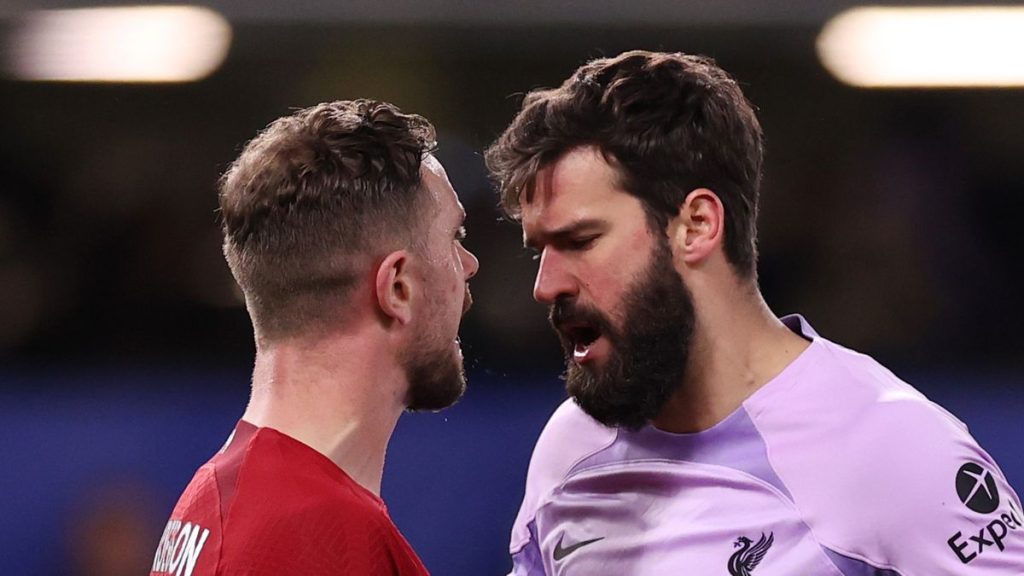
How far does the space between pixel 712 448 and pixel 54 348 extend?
112 inches

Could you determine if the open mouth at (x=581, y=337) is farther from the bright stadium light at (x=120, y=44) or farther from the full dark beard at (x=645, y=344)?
the bright stadium light at (x=120, y=44)

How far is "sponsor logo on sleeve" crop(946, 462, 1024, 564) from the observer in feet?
5.21

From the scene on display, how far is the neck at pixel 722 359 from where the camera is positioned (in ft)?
6.06

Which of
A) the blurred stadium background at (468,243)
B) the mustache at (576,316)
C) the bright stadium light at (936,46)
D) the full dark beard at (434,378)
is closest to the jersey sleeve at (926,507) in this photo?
the mustache at (576,316)

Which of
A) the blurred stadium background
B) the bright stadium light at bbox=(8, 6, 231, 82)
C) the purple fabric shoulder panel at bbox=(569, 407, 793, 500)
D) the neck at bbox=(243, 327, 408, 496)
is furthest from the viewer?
the bright stadium light at bbox=(8, 6, 231, 82)

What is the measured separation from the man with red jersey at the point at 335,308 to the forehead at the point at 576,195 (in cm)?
25

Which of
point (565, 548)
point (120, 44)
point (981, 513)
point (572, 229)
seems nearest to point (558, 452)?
point (565, 548)

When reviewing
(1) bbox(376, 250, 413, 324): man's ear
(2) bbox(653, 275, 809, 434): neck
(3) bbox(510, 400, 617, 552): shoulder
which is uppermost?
(1) bbox(376, 250, 413, 324): man's ear

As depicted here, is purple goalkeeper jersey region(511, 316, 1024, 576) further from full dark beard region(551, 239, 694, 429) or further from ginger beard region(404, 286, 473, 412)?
ginger beard region(404, 286, 473, 412)

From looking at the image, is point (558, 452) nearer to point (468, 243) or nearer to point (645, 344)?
point (645, 344)

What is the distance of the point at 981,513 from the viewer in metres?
1.61

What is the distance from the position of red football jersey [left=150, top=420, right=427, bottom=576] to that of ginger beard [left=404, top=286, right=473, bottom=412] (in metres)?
0.21

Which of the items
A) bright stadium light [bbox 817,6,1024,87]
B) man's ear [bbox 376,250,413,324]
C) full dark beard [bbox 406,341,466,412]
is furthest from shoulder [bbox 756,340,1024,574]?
bright stadium light [bbox 817,6,1024,87]

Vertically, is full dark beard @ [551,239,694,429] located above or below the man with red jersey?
below
